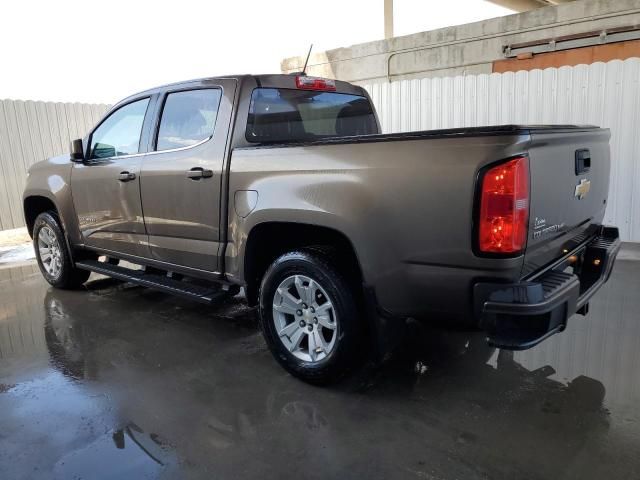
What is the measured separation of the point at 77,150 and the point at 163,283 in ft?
5.53

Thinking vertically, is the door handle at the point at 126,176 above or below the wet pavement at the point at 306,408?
above

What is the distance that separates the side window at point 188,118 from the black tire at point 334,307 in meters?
1.18

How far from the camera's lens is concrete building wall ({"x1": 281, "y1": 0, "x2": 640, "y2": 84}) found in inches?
362

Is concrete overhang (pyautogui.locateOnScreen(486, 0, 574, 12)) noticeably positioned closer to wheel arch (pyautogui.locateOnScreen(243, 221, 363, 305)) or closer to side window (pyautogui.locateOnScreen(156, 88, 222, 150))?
side window (pyautogui.locateOnScreen(156, 88, 222, 150))

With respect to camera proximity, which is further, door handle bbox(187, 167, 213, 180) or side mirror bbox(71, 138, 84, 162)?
side mirror bbox(71, 138, 84, 162)

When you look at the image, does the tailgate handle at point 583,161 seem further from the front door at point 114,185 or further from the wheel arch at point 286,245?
the front door at point 114,185

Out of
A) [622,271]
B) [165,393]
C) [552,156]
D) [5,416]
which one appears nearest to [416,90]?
[622,271]

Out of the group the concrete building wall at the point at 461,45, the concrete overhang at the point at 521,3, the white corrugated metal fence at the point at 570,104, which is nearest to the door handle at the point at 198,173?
the white corrugated metal fence at the point at 570,104

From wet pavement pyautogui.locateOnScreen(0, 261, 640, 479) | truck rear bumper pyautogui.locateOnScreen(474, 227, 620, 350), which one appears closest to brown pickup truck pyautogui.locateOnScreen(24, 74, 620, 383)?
truck rear bumper pyautogui.locateOnScreen(474, 227, 620, 350)

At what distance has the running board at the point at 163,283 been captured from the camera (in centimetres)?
364

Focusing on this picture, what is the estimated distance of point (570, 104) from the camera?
6613 mm

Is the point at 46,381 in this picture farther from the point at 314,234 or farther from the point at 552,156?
the point at 552,156

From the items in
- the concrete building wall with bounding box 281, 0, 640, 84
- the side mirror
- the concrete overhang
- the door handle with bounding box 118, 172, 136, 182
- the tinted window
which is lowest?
the door handle with bounding box 118, 172, 136, 182

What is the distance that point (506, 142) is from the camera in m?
2.20
